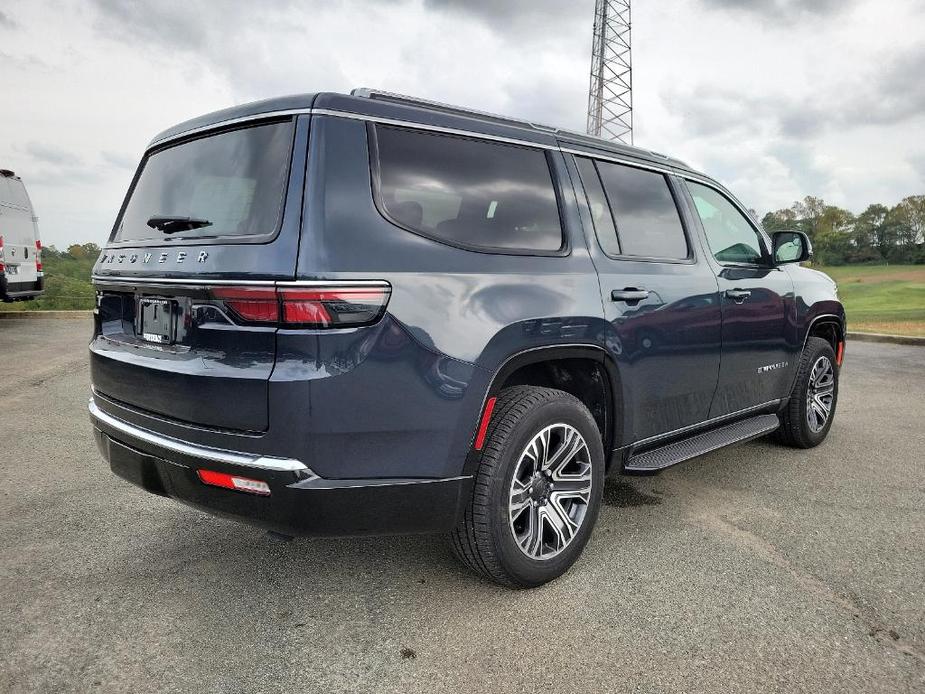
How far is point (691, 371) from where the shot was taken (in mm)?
3555

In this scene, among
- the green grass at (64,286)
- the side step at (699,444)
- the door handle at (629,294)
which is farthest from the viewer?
the green grass at (64,286)

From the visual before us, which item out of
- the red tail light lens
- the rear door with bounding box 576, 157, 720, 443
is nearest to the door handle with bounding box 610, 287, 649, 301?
the rear door with bounding box 576, 157, 720, 443

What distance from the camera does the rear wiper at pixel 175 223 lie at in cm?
258

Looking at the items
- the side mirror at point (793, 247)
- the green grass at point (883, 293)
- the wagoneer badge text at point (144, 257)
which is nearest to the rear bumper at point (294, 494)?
the wagoneer badge text at point (144, 257)

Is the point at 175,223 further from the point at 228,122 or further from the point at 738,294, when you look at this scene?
the point at 738,294

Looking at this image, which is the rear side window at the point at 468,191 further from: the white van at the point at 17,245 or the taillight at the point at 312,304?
the white van at the point at 17,245

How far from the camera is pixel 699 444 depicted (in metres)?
3.69

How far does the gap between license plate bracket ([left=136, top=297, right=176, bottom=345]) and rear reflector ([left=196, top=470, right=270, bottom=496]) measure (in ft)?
1.69

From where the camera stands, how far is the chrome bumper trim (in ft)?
7.32

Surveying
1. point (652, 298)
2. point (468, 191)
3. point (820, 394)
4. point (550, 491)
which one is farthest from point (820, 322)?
point (468, 191)

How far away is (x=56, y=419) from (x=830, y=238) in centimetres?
6680

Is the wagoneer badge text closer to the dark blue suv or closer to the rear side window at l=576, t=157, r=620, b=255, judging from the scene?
the dark blue suv

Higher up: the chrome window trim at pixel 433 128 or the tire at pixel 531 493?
the chrome window trim at pixel 433 128

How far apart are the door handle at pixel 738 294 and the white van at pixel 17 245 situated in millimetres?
10780
